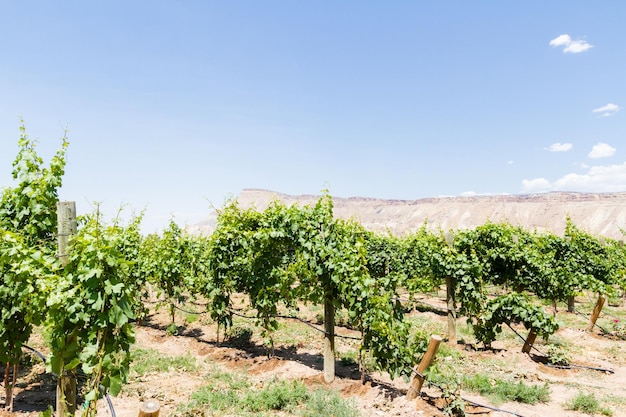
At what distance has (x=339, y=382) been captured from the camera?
7.33m

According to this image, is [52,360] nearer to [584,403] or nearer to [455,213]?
[584,403]

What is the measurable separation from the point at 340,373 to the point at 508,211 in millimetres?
147476

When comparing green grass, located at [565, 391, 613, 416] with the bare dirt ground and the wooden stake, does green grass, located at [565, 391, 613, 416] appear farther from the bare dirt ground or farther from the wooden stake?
the wooden stake

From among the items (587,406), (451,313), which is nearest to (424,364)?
(587,406)

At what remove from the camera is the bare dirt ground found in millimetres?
6387

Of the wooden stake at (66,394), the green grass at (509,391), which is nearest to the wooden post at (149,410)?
the wooden stake at (66,394)

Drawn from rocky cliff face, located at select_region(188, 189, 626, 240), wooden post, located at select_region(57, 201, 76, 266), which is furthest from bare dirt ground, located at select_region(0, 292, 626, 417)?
rocky cliff face, located at select_region(188, 189, 626, 240)

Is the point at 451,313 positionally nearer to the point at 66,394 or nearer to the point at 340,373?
the point at 340,373

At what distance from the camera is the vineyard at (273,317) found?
3803mm

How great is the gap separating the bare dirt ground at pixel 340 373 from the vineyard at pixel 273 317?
65 millimetres

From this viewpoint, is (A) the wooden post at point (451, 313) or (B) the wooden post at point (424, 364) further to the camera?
(A) the wooden post at point (451, 313)

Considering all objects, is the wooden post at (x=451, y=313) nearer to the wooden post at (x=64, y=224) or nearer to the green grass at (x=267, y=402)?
the green grass at (x=267, y=402)

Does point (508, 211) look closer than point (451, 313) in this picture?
No

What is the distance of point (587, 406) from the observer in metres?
6.59
